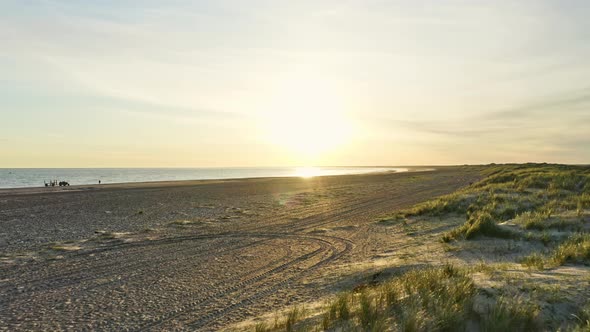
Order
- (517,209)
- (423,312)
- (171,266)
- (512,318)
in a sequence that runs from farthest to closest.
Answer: (517,209) < (171,266) < (423,312) < (512,318)

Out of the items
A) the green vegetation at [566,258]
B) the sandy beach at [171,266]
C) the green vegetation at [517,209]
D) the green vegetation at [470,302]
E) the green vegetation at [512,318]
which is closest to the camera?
the green vegetation at [512,318]

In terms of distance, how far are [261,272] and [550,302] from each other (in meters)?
6.81

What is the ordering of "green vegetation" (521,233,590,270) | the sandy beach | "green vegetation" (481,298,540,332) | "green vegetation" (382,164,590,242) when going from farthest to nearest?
"green vegetation" (382,164,590,242) → "green vegetation" (521,233,590,270) → the sandy beach → "green vegetation" (481,298,540,332)

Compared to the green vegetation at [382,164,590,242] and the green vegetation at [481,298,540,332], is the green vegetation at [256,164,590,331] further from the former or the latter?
the green vegetation at [382,164,590,242]

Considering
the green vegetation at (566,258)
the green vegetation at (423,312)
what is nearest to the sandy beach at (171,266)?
the green vegetation at (423,312)

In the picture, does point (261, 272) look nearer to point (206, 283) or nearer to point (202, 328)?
point (206, 283)

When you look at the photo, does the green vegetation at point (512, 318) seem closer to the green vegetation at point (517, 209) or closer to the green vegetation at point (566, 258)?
the green vegetation at point (566, 258)

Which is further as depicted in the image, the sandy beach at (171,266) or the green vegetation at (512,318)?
the sandy beach at (171,266)

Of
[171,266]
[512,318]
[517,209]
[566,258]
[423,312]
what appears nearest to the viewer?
[512,318]

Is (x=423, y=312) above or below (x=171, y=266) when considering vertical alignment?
above

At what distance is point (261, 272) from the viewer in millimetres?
10148

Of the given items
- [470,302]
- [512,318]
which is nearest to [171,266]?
[470,302]

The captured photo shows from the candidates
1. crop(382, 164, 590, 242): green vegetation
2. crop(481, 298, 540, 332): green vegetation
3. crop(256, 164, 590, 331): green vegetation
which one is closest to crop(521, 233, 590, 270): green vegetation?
crop(256, 164, 590, 331): green vegetation

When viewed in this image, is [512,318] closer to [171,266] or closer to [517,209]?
[171,266]
